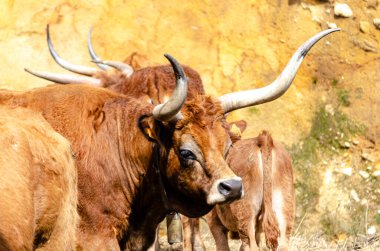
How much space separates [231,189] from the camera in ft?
21.3

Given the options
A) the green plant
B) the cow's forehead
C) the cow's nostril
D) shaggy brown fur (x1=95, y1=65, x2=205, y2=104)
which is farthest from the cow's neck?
the green plant

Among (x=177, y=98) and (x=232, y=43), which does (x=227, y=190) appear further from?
(x=232, y=43)

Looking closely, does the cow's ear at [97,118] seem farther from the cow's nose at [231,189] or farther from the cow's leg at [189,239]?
the cow's leg at [189,239]

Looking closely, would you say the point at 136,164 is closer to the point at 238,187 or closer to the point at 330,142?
the point at 238,187

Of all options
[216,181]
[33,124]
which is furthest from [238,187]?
[33,124]

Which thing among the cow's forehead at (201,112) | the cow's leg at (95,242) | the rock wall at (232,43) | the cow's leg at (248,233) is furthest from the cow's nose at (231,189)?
the rock wall at (232,43)

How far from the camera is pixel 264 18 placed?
1504 cm

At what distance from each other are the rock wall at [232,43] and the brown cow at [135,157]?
708cm

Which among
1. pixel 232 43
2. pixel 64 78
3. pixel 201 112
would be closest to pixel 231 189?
pixel 201 112

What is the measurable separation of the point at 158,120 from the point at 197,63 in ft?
26.6

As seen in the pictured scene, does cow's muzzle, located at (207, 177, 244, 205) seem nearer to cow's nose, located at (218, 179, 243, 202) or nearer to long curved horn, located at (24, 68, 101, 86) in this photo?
cow's nose, located at (218, 179, 243, 202)

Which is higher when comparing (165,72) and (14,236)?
(14,236)

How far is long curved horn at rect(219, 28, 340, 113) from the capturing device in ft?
23.3

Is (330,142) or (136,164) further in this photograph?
(330,142)
